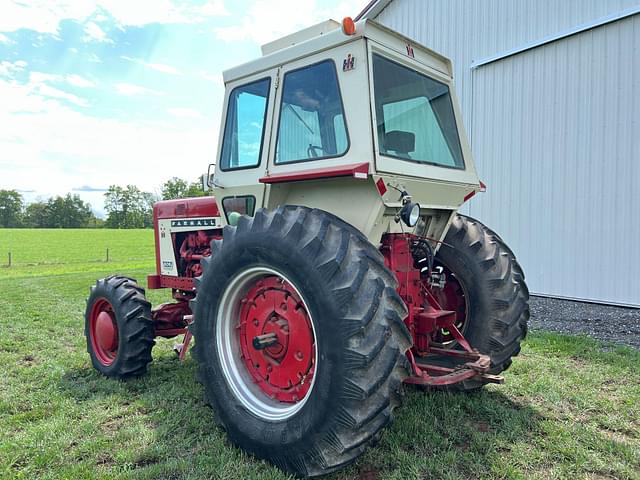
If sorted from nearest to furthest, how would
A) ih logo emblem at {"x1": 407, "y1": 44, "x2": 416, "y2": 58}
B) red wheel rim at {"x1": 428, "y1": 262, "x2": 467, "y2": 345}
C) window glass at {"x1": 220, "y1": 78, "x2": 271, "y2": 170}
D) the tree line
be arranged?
1. ih logo emblem at {"x1": 407, "y1": 44, "x2": 416, "y2": 58}
2. window glass at {"x1": 220, "y1": 78, "x2": 271, "y2": 170}
3. red wheel rim at {"x1": 428, "y1": 262, "x2": 467, "y2": 345}
4. the tree line

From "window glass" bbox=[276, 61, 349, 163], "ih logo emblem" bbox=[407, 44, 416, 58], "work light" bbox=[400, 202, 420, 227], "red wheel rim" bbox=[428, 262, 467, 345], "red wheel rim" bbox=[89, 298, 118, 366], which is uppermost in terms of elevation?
"ih logo emblem" bbox=[407, 44, 416, 58]

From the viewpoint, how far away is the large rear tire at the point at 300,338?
234 cm

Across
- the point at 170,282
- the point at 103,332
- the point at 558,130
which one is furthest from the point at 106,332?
the point at 558,130

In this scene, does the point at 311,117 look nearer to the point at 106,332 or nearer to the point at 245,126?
the point at 245,126

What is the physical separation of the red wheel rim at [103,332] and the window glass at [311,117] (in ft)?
7.76

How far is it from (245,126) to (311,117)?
2.19 ft

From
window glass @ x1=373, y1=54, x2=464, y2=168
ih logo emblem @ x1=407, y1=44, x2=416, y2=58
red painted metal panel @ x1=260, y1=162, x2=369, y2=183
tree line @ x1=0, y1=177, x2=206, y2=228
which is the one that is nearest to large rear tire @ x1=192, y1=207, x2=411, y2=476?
red painted metal panel @ x1=260, y1=162, x2=369, y2=183

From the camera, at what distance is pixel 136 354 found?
4.13 m

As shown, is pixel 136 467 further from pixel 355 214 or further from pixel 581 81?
pixel 581 81

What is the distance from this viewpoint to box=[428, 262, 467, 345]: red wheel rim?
368 cm

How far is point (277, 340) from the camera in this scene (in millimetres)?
2850

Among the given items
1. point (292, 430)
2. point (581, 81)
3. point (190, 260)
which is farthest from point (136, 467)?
point (581, 81)

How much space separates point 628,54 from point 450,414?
249 inches

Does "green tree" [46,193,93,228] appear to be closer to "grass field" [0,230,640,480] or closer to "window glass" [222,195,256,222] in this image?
"grass field" [0,230,640,480]
